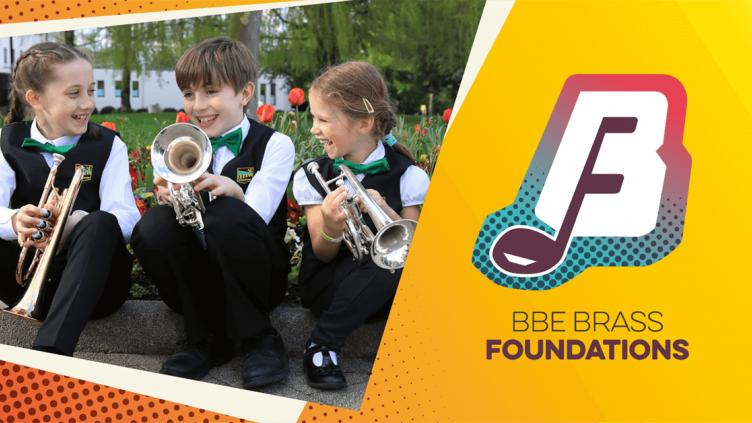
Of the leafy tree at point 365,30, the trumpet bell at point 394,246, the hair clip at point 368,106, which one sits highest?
the leafy tree at point 365,30

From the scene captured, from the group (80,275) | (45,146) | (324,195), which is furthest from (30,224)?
(324,195)

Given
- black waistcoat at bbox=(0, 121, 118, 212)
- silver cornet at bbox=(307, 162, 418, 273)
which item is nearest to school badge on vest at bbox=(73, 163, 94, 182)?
black waistcoat at bbox=(0, 121, 118, 212)

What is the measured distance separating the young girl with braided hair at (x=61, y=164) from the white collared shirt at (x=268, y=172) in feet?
1.52

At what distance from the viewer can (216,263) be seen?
2.48 metres

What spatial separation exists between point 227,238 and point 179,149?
38 centimetres

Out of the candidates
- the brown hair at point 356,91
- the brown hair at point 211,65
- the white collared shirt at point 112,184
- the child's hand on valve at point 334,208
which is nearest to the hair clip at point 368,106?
the brown hair at point 356,91

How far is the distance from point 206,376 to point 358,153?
3.74ft

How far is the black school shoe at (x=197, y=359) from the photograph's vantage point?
251 centimetres

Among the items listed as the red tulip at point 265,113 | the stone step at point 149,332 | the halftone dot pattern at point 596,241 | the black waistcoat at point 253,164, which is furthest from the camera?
the red tulip at point 265,113

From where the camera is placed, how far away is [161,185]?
243 cm

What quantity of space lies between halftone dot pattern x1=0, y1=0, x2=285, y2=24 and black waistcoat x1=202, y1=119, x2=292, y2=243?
639 millimetres

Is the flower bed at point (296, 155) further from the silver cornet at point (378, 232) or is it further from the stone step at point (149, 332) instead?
the silver cornet at point (378, 232)

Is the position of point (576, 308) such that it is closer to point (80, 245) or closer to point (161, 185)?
point (161, 185)

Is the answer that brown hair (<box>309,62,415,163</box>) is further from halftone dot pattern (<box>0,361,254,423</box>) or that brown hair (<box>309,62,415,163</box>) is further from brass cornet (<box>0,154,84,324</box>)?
halftone dot pattern (<box>0,361,254,423</box>)
